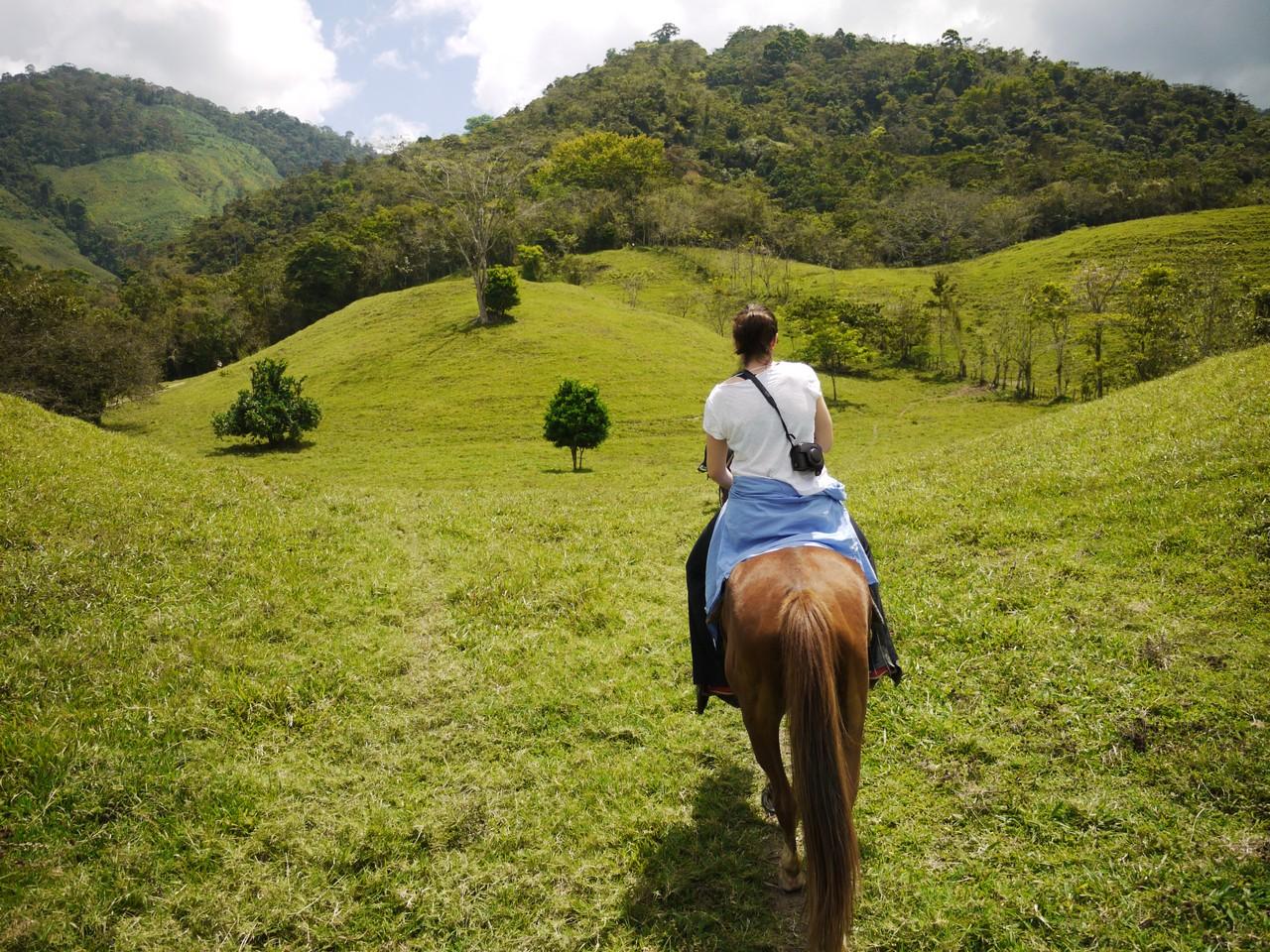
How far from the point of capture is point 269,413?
3528cm

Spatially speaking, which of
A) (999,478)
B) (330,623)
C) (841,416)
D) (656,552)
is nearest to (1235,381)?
(999,478)

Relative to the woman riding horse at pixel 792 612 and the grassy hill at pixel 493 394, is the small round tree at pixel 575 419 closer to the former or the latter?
the grassy hill at pixel 493 394

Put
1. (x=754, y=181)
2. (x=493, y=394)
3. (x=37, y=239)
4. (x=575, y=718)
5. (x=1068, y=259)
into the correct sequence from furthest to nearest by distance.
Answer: (x=37, y=239) → (x=754, y=181) → (x=1068, y=259) → (x=493, y=394) → (x=575, y=718)

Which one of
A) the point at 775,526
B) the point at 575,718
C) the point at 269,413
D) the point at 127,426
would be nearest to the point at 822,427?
the point at 775,526

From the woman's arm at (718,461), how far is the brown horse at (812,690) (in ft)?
2.55

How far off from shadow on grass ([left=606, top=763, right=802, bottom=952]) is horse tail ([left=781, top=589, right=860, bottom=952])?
94 cm

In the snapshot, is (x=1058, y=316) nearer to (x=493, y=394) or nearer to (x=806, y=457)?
(x=493, y=394)

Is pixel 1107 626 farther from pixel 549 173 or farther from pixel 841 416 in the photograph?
pixel 549 173

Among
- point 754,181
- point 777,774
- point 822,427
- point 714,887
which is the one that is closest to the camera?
point 777,774

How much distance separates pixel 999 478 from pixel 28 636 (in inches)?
501

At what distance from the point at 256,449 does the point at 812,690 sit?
39.9 metres

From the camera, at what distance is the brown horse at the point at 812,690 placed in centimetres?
314

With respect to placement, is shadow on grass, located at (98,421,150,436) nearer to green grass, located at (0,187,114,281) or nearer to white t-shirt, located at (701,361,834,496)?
white t-shirt, located at (701,361,834,496)

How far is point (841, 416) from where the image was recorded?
44.0 m
